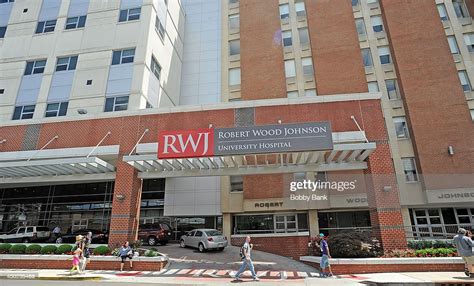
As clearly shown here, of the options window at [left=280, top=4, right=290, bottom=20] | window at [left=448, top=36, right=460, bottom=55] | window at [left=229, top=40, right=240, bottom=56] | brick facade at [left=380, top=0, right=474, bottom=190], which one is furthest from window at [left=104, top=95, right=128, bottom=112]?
window at [left=448, top=36, right=460, bottom=55]

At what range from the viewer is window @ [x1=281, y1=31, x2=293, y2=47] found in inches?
1193

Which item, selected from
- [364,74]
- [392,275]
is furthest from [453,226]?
[392,275]

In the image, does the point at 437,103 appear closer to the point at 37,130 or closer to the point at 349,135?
the point at 349,135

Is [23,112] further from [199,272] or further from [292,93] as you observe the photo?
[292,93]

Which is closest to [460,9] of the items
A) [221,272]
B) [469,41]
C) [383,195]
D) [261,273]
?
[469,41]

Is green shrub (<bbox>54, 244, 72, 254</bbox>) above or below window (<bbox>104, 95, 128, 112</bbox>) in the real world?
below

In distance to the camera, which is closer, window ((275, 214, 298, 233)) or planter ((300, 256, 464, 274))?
planter ((300, 256, 464, 274))

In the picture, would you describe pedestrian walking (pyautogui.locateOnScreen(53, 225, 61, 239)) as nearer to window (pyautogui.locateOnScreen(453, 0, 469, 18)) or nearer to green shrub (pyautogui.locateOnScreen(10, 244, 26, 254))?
green shrub (pyautogui.locateOnScreen(10, 244, 26, 254))

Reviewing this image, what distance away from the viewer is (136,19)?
26.6 metres

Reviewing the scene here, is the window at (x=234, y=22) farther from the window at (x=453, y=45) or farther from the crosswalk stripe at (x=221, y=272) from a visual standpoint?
the crosswalk stripe at (x=221, y=272)

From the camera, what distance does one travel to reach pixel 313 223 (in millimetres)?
23438

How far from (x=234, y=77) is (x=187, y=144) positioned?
53.1 ft

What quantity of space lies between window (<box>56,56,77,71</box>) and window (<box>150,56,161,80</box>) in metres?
6.58

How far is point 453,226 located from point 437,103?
10.1 metres
